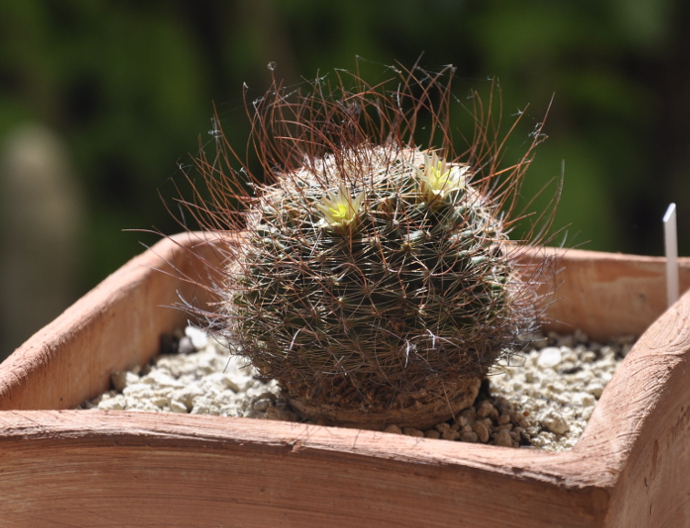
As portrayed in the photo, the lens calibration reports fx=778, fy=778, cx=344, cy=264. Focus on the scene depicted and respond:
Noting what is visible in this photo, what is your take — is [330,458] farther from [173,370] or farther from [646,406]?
[173,370]

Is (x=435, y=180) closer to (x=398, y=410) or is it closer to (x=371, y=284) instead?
(x=371, y=284)

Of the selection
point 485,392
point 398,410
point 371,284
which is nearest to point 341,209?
point 371,284

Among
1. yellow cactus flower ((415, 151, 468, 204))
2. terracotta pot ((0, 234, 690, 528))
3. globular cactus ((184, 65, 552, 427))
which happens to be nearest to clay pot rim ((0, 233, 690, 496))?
terracotta pot ((0, 234, 690, 528))

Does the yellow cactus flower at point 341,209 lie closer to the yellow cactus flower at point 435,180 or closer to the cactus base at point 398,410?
the yellow cactus flower at point 435,180

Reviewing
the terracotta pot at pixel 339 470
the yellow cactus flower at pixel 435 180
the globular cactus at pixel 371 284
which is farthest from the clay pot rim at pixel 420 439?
the yellow cactus flower at pixel 435 180

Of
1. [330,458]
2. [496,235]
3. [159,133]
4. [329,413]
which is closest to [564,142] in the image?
[159,133]
